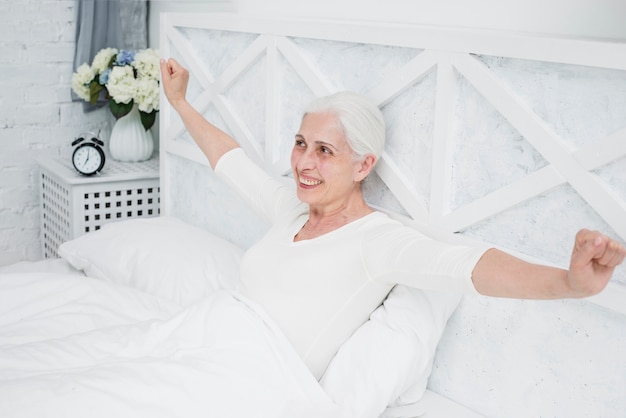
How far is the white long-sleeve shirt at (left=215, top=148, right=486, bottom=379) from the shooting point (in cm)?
155

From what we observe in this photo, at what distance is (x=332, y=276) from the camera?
1646 millimetres

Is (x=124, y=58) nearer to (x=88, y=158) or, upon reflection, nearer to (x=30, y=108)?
(x=88, y=158)

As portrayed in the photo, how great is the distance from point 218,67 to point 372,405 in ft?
4.08

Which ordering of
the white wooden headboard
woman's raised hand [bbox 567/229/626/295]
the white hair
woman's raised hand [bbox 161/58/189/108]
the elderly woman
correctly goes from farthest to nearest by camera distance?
woman's raised hand [bbox 161/58/189/108] < the white hair < the elderly woman < the white wooden headboard < woman's raised hand [bbox 567/229/626/295]

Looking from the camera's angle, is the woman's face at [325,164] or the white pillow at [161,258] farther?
the white pillow at [161,258]

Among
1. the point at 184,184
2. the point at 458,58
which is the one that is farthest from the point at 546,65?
the point at 184,184

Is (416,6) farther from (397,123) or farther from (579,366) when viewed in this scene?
(579,366)

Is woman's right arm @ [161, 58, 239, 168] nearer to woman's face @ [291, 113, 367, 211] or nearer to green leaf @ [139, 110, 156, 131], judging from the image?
woman's face @ [291, 113, 367, 211]

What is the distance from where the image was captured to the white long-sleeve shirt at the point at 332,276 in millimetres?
1549

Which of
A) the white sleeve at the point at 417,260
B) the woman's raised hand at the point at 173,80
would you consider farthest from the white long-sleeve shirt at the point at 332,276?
the woman's raised hand at the point at 173,80

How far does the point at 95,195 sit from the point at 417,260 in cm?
169

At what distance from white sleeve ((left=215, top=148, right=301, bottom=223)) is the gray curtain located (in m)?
1.37

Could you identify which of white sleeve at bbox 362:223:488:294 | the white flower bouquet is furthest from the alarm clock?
white sleeve at bbox 362:223:488:294

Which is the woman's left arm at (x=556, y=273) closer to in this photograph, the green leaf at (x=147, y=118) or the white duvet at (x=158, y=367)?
the white duvet at (x=158, y=367)
